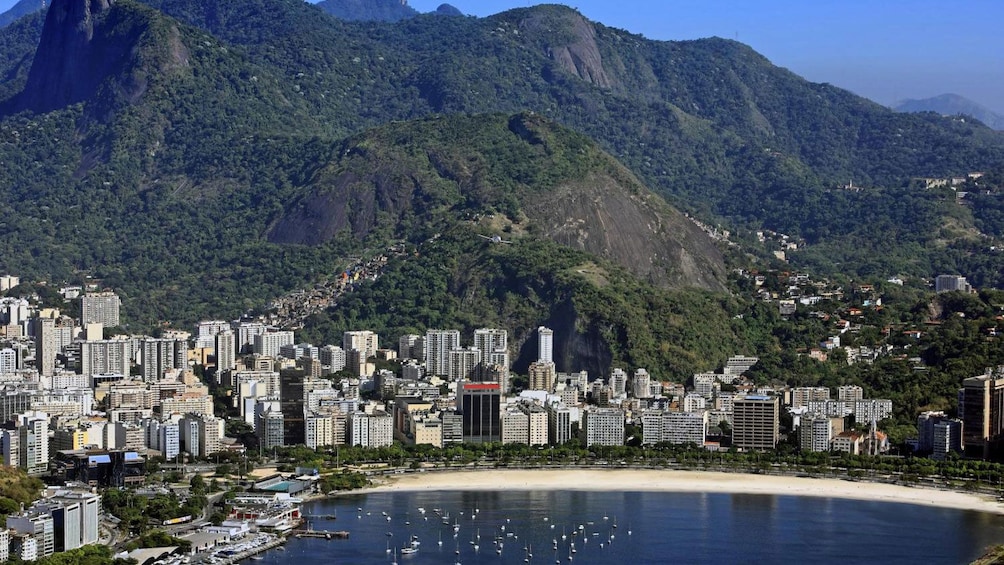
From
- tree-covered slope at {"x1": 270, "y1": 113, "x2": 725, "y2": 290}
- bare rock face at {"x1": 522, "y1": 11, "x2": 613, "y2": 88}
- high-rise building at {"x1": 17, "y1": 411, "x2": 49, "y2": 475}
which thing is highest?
bare rock face at {"x1": 522, "y1": 11, "x2": 613, "y2": 88}

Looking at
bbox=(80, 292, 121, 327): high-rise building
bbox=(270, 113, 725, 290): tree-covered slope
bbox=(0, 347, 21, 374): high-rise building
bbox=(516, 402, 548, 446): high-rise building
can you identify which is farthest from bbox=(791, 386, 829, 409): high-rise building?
bbox=(80, 292, 121, 327): high-rise building

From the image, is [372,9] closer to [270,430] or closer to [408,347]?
[408,347]

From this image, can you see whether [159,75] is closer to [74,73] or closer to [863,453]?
[74,73]

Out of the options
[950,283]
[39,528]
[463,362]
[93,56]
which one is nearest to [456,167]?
[950,283]

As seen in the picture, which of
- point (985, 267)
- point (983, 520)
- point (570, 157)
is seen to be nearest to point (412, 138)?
point (570, 157)

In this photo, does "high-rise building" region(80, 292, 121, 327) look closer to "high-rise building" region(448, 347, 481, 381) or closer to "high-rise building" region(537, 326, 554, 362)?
"high-rise building" region(448, 347, 481, 381)
